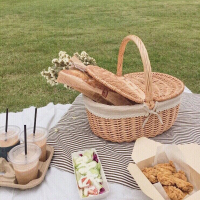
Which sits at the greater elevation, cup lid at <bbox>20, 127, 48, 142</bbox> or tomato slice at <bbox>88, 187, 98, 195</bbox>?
cup lid at <bbox>20, 127, 48, 142</bbox>

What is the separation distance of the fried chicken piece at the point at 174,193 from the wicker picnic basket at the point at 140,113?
490 mm

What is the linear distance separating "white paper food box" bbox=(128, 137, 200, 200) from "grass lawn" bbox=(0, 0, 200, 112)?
1617 mm

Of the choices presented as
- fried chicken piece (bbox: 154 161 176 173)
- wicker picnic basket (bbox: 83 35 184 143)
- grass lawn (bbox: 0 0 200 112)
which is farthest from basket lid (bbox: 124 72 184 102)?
grass lawn (bbox: 0 0 200 112)

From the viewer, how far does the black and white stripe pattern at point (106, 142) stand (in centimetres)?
151

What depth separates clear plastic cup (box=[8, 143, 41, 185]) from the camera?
1.30m

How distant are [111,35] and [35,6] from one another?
11.4ft

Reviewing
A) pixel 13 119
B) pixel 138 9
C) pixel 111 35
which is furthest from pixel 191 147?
pixel 138 9

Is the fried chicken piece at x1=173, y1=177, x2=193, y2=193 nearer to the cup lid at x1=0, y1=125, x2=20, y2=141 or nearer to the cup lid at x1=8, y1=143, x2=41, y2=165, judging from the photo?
the cup lid at x1=8, y1=143, x2=41, y2=165

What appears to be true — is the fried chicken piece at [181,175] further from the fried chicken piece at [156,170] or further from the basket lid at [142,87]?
the basket lid at [142,87]

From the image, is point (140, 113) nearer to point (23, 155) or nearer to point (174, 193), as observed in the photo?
point (174, 193)

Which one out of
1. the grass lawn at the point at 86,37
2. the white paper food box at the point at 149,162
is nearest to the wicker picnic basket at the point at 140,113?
the white paper food box at the point at 149,162

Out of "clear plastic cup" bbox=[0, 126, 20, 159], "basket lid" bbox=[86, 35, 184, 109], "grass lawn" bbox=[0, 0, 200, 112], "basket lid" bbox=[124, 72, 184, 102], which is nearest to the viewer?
"clear plastic cup" bbox=[0, 126, 20, 159]

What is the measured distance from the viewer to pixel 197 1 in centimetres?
804

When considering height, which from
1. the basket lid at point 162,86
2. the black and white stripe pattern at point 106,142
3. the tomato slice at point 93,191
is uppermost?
the basket lid at point 162,86
